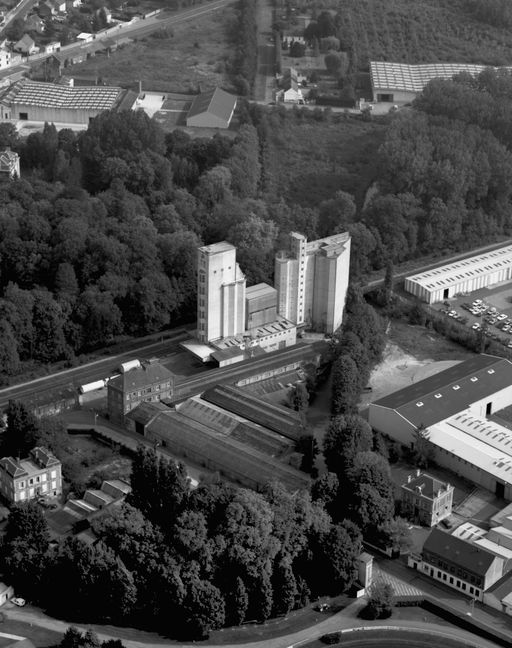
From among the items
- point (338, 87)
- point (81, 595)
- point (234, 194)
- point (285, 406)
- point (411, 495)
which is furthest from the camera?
point (338, 87)

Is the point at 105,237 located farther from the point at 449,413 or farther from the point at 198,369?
the point at 449,413

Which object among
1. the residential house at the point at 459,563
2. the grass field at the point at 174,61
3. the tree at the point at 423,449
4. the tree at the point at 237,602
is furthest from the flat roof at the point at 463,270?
the grass field at the point at 174,61

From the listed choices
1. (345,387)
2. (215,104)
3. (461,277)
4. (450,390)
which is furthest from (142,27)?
(450,390)

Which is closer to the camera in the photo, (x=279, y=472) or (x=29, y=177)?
(x=279, y=472)

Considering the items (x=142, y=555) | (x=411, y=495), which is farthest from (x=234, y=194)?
(x=142, y=555)

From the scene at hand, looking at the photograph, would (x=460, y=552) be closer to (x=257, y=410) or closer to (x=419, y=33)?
(x=257, y=410)

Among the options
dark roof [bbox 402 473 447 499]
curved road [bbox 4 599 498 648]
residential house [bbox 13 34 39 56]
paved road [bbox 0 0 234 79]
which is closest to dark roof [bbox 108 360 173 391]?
dark roof [bbox 402 473 447 499]

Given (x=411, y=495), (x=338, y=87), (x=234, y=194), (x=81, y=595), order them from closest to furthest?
(x=81, y=595), (x=411, y=495), (x=234, y=194), (x=338, y=87)
